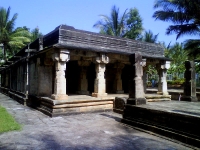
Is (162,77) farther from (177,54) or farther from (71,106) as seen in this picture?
(177,54)

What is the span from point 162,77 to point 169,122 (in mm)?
6938

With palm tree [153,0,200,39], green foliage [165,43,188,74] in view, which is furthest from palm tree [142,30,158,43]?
palm tree [153,0,200,39]

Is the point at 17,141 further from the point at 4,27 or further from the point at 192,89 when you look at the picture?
the point at 4,27

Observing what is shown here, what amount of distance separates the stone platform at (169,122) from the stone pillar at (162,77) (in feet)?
18.2

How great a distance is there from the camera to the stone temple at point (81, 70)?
769cm

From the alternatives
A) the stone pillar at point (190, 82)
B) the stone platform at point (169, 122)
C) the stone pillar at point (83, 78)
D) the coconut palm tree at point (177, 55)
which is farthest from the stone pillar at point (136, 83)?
the coconut palm tree at point (177, 55)

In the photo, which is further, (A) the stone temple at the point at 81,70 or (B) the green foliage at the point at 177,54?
A: (B) the green foliage at the point at 177,54

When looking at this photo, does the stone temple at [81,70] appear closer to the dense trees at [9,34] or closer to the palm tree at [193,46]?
the palm tree at [193,46]

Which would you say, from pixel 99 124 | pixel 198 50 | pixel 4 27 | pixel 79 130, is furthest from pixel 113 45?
pixel 4 27

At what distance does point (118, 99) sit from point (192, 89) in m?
3.87

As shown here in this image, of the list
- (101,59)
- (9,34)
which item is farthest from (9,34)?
(101,59)

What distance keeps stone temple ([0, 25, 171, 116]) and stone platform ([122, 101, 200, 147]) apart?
590mm

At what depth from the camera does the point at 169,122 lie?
4.98 m

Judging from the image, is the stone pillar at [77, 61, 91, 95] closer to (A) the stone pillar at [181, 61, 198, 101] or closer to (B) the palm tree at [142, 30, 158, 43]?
(A) the stone pillar at [181, 61, 198, 101]
